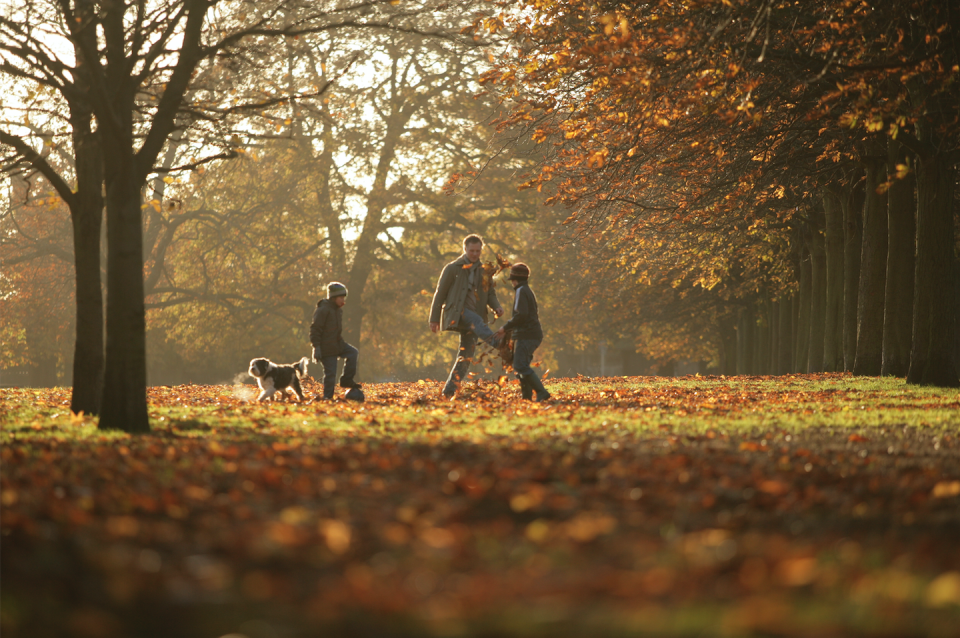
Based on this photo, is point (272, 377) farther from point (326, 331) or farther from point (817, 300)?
point (817, 300)

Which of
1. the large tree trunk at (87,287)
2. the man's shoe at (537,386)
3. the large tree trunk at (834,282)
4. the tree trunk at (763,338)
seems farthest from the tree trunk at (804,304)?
the large tree trunk at (87,287)

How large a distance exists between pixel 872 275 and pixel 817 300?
6947 mm

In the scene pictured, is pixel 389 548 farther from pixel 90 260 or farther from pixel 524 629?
pixel 90 260

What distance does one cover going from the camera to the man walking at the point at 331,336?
45.2 feet

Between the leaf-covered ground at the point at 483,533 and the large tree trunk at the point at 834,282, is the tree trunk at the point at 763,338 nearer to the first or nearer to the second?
the large tree trunk at the point at 834,282

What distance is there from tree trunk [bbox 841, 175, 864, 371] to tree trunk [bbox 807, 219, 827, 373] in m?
3.82

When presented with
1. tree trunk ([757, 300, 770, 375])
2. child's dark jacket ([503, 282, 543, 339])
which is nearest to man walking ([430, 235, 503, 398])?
child's dark jacket ([503, 282, 543, 339])

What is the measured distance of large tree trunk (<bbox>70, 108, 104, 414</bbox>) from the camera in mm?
10734

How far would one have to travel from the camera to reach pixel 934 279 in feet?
48.7

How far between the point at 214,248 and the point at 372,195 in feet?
23.6

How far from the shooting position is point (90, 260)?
10.8 metres

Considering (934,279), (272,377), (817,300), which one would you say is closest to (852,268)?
(817,300)

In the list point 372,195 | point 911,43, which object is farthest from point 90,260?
point 372,195

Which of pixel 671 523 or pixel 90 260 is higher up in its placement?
pixel 90 260
